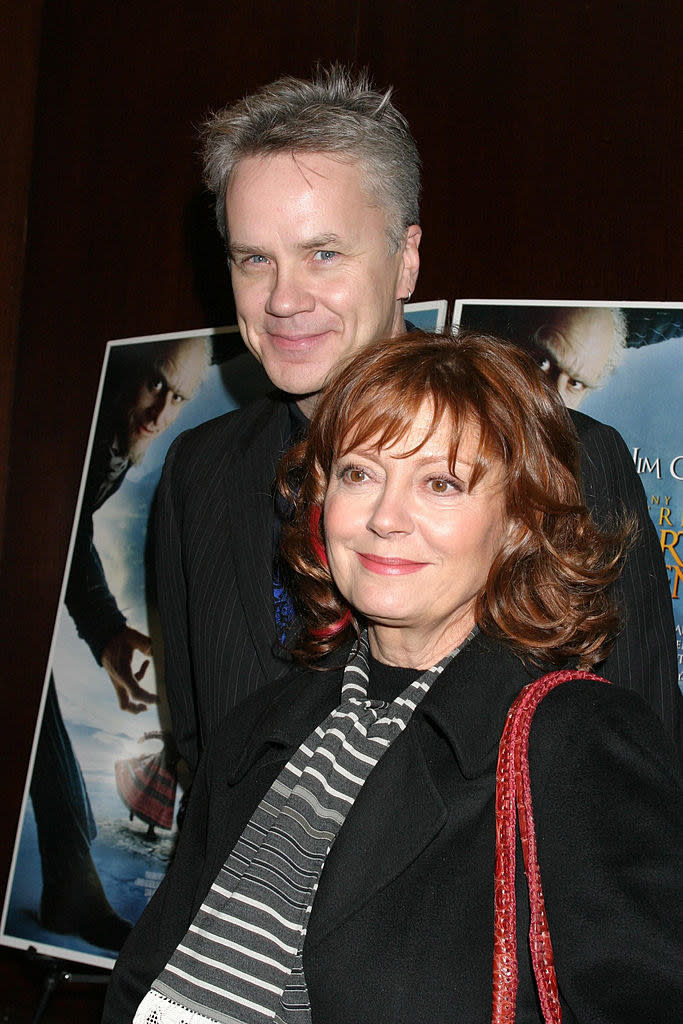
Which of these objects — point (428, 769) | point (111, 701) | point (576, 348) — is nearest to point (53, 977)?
point (111, 701)

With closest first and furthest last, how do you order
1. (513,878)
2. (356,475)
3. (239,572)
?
(513,878), (356,475), (239,572)

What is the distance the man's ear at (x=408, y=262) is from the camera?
2.12 metres

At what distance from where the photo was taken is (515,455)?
1487 mm

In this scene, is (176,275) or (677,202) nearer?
(677,202)

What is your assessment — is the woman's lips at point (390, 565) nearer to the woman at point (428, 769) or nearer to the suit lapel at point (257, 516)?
the woman at point (428, 769)

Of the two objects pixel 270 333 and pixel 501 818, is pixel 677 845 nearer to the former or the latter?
pixel 501 818

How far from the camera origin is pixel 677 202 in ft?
7.98

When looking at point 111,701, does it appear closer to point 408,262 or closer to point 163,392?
point 163,392

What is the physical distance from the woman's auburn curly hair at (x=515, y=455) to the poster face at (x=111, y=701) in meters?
1.44

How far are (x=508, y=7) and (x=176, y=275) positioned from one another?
1305mm

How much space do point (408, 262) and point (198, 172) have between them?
4.64 feet

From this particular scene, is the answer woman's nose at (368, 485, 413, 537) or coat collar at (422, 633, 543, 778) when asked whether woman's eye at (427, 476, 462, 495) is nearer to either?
woman's nose at (368, 485, 413, 537)

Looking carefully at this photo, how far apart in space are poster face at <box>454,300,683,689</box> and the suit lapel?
55 centimetres

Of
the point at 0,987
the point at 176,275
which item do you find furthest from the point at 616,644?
the point at 0,987
